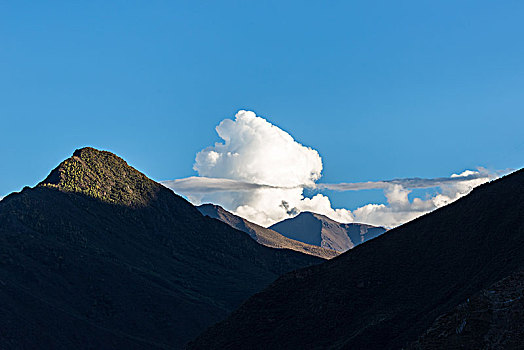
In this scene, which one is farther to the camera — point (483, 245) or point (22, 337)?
point (22, 337)

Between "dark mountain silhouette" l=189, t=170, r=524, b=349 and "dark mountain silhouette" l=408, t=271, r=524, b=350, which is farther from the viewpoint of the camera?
"dark mountain silhouette" l=189, t=170, r=524, b=349

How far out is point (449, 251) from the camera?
91.5 meters

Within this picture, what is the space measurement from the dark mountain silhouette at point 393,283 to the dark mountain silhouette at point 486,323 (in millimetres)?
12024

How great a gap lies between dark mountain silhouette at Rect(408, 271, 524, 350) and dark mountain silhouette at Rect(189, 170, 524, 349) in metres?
12.0

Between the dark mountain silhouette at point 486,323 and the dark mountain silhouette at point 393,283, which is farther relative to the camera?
the dark mountain silhouette at point 393,283

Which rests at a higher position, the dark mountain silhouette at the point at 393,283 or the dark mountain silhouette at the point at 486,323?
the dark mountain silhouette at the point at 393,283

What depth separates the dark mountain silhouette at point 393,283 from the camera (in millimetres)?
78000

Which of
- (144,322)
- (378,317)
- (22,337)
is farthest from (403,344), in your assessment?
(144,322)

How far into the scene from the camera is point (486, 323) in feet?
182

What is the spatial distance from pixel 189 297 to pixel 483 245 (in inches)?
4661

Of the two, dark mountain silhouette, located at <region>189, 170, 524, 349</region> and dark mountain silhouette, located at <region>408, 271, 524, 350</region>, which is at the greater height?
dark mountain silhouette, located at <region>189, 170, 524, 349</region>

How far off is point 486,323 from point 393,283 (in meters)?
34.7

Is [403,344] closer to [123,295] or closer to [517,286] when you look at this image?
[517,286]

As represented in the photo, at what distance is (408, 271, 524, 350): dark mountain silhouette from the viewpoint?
52938 millimetres
